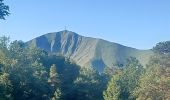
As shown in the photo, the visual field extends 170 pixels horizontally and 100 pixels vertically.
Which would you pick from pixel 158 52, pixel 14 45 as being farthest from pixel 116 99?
pixel 158 52

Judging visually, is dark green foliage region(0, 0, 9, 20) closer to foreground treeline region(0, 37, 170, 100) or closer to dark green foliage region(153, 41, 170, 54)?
foreground treeline region(0, 37, 170, 100)

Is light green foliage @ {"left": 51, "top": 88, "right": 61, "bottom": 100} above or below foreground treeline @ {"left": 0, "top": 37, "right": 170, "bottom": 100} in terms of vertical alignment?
below

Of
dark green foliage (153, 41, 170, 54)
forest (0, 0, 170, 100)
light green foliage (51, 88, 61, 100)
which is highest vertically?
dark green foliage (153, 41, 170, 54)

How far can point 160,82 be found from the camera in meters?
77.2

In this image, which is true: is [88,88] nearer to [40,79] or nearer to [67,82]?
[67,82]

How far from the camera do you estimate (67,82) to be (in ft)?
333

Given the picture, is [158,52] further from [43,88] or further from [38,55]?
[43,88]

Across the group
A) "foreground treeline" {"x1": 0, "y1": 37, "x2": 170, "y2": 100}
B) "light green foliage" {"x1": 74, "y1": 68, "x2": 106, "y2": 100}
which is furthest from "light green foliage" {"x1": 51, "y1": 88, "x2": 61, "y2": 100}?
"light green foliage" {"x1": 74, "y1": 68, "x2": 106, "y2": 100}

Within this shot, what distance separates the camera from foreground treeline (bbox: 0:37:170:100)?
70.1 meters

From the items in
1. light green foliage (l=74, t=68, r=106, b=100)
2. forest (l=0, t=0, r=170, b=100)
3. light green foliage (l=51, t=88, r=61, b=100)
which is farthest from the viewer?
light green foliage (l=74, t=68, r=106, b=100)

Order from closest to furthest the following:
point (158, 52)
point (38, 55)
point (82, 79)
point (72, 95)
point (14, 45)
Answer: point (72, 95), point (82, 79), point (14, 45), point (38, 55), point (158, 52)

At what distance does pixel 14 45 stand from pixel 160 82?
47211mm

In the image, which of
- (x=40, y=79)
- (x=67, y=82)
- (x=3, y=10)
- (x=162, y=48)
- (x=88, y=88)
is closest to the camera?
(x=3, y=10)

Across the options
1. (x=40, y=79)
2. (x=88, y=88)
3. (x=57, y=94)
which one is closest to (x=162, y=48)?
(x=88, y=88)
